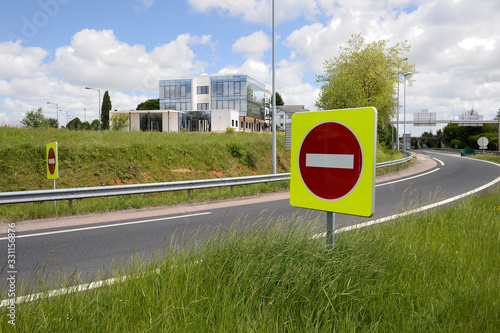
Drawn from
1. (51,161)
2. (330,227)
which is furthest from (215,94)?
(330,227)

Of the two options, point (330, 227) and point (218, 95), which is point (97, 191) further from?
point (218, 95)

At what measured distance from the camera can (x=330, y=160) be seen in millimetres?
2574

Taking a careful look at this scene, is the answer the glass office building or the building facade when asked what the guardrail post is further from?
the glass office building

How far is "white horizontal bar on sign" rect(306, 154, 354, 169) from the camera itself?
2.45m

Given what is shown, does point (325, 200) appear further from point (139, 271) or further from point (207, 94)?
point (207, 94)

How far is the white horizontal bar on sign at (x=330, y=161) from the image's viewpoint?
2451 millimetres

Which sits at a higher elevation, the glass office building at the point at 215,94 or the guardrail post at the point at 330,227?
the glass office building at the point at 215,94

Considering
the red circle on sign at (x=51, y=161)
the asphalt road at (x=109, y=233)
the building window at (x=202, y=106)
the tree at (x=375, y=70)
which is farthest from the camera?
the building window at (x=202, y=106)

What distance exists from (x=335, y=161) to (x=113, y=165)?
15.8 m

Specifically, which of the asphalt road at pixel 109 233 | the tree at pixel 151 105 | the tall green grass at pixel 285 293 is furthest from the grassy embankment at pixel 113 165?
the tree at pixel 151 105

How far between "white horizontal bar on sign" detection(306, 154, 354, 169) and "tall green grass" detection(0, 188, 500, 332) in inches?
→ 30.9

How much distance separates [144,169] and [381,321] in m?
16.4

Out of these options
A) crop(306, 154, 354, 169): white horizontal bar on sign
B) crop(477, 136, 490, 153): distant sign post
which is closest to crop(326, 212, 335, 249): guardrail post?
crop(306, 154, 354, 169): white horizontal bar on sign

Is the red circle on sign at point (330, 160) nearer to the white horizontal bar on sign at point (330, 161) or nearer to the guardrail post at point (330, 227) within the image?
the white horizontal bar on sign at point (330, 161)
